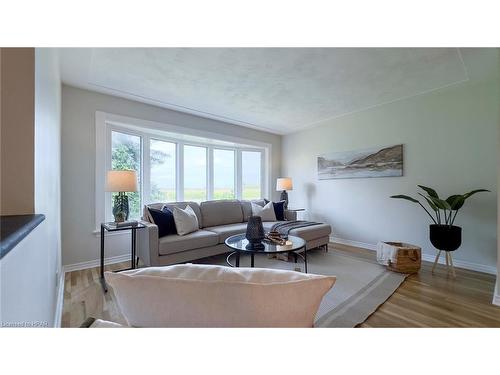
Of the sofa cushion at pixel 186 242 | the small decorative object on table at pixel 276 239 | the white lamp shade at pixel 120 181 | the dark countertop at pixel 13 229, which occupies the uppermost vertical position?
the white lamp shade at pixel 120 181

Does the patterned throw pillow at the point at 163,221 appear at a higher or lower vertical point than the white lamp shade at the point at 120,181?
lower

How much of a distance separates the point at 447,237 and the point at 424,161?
1202 mm

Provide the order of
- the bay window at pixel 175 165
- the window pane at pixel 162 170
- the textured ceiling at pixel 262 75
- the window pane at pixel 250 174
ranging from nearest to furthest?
the textured ceiling at pixel 262 75 < the bay window at pixel 175 165 < the window pane at pixel 162 170 < the window pane at pixel 250 174

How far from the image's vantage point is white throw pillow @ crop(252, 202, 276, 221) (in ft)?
12.8

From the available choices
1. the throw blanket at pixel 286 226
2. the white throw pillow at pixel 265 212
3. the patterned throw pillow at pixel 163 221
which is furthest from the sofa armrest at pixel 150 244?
the white throw pillow at pixel 265 212

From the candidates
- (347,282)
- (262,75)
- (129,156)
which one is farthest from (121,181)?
(347,282)

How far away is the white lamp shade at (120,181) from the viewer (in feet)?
8.02

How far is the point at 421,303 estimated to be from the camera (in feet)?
6.44

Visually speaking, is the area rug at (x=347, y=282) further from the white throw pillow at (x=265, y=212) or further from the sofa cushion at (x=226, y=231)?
the white throw pillow at (x=265, y=212)

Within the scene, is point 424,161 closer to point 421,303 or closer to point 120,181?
point 421,303

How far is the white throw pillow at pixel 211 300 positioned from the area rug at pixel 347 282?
54.4 inches

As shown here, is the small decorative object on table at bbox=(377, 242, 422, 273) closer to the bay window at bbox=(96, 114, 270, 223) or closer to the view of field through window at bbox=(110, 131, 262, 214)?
the bay window at bbox=(96, 114, 270, 223)
